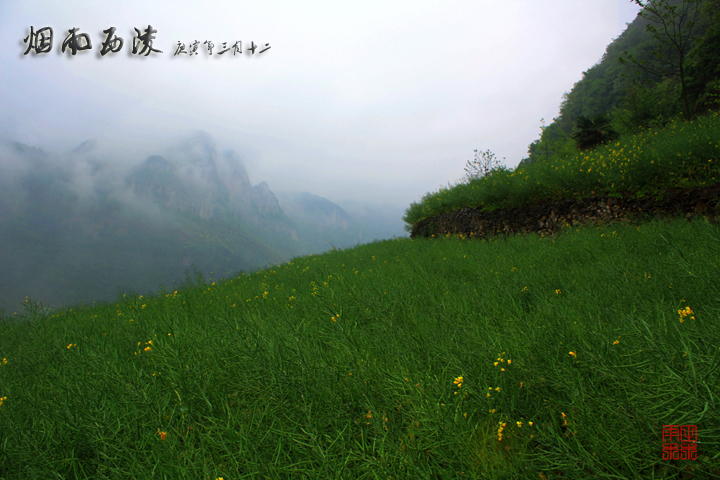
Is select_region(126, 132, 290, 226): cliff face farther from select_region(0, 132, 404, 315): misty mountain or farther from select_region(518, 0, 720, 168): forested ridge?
select_region(518, 0, 720, 168): forested ridge

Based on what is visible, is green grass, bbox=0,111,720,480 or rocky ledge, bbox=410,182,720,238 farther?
rocky ledge, bbox=410,182,720,238

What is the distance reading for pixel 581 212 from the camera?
650 centimetres

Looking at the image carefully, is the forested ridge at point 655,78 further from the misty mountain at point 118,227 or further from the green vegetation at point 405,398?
the misty mountain at point 118,227

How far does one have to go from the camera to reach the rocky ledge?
4758mm

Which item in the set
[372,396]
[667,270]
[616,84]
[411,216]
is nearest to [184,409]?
[372,396]

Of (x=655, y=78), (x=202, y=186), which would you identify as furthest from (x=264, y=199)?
(x=655, y=78)

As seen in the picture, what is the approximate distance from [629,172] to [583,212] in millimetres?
1105

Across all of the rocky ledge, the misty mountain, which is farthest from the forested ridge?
the misty mountain

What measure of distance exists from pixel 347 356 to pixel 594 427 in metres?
1.18

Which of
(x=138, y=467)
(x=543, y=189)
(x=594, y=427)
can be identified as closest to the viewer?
(x=594, y=427)

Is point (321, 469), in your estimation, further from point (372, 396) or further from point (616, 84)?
point (616, 84)

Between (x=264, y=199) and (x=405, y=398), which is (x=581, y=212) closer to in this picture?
(x=405, y=398)

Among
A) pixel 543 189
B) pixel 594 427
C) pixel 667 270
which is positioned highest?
pixel 543 189

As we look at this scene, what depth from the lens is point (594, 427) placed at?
1077 millimetres
